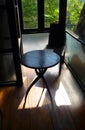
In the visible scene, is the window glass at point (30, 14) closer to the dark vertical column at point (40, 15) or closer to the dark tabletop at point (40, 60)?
the dark vertical column at point (40, 15)

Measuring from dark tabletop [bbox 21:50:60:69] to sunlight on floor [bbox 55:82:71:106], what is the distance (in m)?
0.50

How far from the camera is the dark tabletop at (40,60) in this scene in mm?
1672

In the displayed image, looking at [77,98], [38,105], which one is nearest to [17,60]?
[38,105]

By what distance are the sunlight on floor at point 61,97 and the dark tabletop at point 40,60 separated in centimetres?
50

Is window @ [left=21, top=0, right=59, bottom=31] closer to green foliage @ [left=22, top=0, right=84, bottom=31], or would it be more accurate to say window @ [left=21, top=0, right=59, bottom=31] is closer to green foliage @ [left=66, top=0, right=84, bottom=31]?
green foliage @ [left=22, top=0, right=84, bottom=31]

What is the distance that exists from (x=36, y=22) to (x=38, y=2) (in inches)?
20.3

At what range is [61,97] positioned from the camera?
1.98 m

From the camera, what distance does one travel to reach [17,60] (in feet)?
6.77

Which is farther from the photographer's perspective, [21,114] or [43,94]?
[43,94]

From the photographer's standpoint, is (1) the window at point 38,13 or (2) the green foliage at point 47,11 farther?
(1) the window at point 38,13

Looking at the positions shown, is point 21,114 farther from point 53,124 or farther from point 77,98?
point 77,98

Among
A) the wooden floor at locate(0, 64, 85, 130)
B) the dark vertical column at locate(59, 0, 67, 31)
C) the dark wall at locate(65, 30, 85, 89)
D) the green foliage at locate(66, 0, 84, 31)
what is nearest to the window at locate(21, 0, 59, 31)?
the dark vertical column at locate(59, 0, 67, 31)

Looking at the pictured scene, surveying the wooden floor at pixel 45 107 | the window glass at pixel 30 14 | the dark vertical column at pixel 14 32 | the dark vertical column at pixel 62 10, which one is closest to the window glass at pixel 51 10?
the dark vertical column at pixel 62 10

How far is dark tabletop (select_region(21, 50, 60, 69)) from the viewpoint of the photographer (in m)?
1.67
